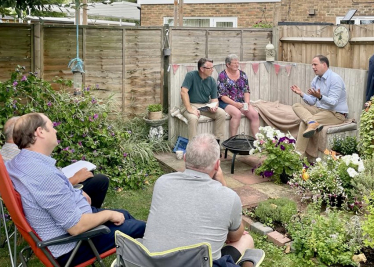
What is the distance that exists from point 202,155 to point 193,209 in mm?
323

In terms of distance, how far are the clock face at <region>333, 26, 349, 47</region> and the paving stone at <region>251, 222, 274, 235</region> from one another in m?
3.96

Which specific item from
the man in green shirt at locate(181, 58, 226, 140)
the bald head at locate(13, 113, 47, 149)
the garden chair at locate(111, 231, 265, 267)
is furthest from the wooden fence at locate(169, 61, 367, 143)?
the garden chair at locate(111, 231, 265, 267)

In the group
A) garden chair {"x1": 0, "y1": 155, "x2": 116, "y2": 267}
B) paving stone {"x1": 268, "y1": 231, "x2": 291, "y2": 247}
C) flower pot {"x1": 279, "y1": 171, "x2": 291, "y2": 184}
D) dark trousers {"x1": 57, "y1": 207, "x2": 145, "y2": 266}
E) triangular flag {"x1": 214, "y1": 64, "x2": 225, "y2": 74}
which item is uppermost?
triangular flag {"x1": 214, "y1": 64, "x2": 225, "y2": 74}

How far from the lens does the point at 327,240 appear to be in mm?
3658

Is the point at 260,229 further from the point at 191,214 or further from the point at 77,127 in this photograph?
the point at 77,127

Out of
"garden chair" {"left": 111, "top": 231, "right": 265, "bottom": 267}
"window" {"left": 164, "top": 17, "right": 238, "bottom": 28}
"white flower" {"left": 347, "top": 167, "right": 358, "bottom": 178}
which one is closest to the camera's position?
"garden chair" {"left": 111, "top": 231, "right": 265, "bottom": 267}

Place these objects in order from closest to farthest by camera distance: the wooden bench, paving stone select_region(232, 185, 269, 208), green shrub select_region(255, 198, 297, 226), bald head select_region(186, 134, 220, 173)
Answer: bald head select_region(186, 134, 220, 173), green shrub select_region(255, 198, 297, 226), paving stone select_region(232, 185, 269, 208), the wooden bench

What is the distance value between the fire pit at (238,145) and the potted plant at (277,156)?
0.95 ft

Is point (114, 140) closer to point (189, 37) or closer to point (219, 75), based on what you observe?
point (219, 75)

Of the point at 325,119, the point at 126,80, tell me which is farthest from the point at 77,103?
the point at 325,119

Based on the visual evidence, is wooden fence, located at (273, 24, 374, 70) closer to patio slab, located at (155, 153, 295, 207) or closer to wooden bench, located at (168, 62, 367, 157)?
wooden bench, located at (168, 62, 367, 157)

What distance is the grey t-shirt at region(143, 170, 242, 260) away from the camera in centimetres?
250

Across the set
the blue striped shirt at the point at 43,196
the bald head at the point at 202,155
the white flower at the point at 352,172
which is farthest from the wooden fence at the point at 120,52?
the bald head at the point at 202,155

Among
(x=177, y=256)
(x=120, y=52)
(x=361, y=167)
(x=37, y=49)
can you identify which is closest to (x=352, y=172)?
(x=361, y=167)
